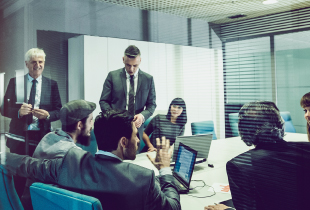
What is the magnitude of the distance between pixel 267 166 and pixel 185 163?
27.7 inches

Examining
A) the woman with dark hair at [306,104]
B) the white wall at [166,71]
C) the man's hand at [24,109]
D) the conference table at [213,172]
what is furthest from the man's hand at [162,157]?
the man's hand at [24,109]

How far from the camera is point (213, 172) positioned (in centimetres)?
225

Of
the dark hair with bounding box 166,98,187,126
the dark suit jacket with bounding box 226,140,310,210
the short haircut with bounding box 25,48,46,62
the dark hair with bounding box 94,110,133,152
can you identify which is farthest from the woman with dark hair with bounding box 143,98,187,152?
the short haircut with bounding box 25,48,46,62

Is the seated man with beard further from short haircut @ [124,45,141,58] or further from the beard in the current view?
short haircut @ [124,45,141,58]

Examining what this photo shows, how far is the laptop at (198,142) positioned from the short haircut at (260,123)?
0.88m

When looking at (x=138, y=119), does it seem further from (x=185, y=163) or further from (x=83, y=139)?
(x=185, y=163)

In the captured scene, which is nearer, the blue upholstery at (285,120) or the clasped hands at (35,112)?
the blue upholstery at (285,120)

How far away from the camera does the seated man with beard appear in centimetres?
208

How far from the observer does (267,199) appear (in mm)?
1374

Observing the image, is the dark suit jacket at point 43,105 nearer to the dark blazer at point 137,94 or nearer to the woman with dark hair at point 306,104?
the dark blazer at point 137,94

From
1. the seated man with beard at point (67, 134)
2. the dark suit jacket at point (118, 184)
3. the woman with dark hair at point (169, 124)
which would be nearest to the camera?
the dark suit jacket at point (118, 184)

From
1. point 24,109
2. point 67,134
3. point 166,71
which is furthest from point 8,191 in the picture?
point 166,71

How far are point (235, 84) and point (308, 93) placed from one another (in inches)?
17.2

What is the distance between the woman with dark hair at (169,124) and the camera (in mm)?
2543
